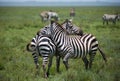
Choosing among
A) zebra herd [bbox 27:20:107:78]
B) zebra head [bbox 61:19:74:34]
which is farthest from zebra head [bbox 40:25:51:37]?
zebra head [bbox 61:19:74:34]

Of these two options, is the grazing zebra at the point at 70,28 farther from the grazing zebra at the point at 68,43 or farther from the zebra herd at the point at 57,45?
the grazing zebra at the point at 68,43

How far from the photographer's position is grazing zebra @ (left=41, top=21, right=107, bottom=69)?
203 inches

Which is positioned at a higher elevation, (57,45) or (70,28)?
(70,28)

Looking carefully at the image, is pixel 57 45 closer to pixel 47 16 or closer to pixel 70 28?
pixel 70 28

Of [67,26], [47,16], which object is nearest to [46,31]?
[67,26]

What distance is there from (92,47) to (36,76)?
1.35m

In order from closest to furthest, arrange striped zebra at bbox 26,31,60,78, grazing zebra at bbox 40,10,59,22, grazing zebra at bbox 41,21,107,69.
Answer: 1. striped zebra at bbox 26,31,60,78
2. grazing zebra at bbox 41,21,107,69
3. grazing zebra at bbox 40,10,59,22

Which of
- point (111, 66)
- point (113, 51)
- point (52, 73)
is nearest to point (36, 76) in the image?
point (52, 73)

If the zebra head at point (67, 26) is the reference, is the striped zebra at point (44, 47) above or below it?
below

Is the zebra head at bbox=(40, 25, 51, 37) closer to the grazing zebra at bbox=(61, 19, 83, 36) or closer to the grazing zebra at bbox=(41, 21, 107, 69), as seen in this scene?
the grazing zebra at bbox=(41, 21, 107, 69)

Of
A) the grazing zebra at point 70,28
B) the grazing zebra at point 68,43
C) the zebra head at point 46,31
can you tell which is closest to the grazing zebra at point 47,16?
the grazing zebra at point 70,28

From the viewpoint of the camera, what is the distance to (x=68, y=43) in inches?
209

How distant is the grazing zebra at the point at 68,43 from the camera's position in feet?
17.0

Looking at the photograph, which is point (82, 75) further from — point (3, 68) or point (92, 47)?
point (3, 68)
